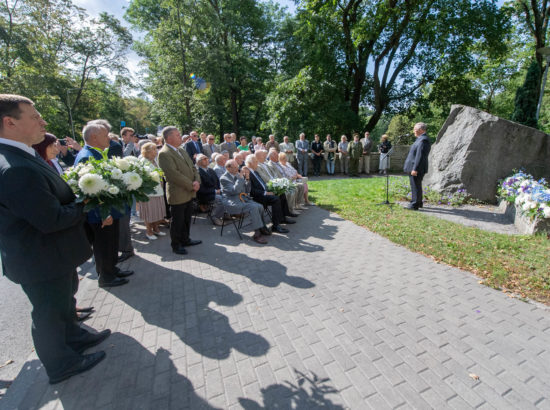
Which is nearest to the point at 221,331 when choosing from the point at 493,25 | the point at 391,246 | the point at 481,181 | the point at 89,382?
the point at 89,382

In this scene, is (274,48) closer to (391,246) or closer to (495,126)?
(495,126)

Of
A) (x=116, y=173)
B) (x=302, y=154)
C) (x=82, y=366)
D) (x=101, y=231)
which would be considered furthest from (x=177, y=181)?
→ (x=302, y=154)

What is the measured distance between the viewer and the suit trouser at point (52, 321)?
2.28 meters

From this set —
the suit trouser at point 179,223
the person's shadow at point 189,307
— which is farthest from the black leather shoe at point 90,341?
the suit trouser at point 179,223

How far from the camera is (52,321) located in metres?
2.33

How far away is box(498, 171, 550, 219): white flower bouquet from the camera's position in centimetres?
513

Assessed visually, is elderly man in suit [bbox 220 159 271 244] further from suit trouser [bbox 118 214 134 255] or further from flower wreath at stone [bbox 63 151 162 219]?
flower wreath at stone [bbox 63 151 162 219]

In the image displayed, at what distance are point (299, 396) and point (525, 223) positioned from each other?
6.19m

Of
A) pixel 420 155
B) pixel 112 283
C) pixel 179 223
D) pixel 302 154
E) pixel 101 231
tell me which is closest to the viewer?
pixel 101 231

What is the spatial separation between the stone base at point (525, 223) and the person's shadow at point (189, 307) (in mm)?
5903

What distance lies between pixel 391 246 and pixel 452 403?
3.29m

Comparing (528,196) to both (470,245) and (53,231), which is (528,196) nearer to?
(470,245)

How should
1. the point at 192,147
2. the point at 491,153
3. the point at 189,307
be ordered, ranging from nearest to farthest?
1. the point at 189,307
2. the point at 491,153
3. the point at 192,147

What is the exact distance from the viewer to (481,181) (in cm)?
772
